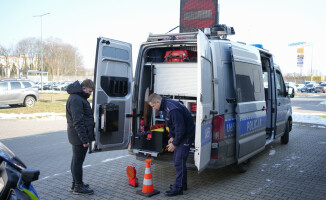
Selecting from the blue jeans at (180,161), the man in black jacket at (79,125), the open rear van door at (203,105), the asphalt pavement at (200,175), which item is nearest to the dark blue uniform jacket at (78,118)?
the man in black jacket at (79,125)

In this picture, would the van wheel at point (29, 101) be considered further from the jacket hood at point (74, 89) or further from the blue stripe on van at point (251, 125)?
the blue stripe on van at point (251, 125)

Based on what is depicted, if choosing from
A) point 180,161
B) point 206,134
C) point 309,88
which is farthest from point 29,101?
point 309,88

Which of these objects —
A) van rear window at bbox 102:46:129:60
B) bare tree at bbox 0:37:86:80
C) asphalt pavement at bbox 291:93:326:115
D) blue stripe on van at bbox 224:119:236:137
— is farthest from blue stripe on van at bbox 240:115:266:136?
bare tree at bbox 0:37:86:80

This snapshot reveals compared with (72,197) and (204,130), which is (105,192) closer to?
(72,197)

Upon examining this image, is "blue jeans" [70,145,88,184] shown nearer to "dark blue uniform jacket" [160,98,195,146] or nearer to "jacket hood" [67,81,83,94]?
"jacket hood" [67,81,83,94]

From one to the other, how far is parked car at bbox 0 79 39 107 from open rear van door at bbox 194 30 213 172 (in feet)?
49.8

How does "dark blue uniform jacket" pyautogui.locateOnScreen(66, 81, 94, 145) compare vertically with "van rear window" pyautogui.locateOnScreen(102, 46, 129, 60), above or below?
below

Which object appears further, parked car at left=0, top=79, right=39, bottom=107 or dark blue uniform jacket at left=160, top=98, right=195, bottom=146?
parked car at left=0, top=79, right=39, bottom=107

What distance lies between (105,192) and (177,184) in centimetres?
121

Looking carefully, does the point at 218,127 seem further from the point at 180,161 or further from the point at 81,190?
the point at 81,190

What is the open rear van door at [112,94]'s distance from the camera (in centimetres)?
492

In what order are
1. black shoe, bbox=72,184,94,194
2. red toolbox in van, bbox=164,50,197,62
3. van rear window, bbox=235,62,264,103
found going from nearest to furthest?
black shoe, bbox=72,184,94,194, van rear window, bbox=235,62,264,103, red toolbox in van, bbox=164,50,197,62

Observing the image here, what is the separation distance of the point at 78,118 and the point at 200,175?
273 cm

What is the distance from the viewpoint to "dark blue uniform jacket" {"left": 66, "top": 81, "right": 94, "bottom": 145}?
4438mm
